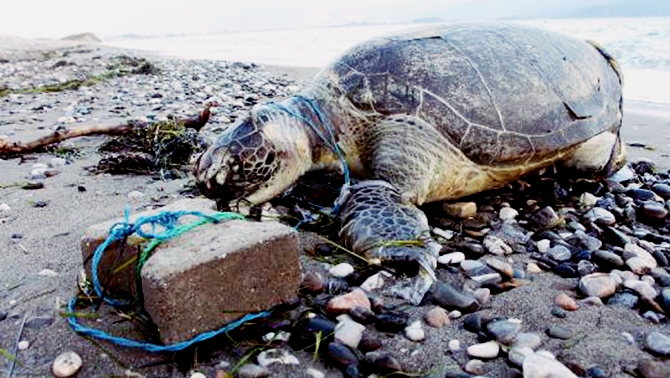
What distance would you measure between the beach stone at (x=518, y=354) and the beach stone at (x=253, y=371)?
0.70 metres

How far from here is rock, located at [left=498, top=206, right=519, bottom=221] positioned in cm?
286

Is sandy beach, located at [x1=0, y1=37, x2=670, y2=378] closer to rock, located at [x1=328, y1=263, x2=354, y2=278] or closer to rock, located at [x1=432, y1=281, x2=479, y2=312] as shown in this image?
rock, located at [x1=432, y1=281, x2=479, y2=312]

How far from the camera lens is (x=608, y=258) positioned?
7.55 feet

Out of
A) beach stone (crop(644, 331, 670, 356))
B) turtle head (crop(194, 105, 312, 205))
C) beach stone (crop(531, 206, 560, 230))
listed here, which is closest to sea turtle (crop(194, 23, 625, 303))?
turtle head (crop(194, 105, 312, 205))

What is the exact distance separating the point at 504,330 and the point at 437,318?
216 millimetres

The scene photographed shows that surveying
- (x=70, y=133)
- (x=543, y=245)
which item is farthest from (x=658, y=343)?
(x=70, y=133)

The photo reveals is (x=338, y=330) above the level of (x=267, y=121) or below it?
below

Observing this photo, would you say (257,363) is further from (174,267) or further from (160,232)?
(160,232)

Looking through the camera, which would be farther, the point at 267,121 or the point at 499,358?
the point at 267,121

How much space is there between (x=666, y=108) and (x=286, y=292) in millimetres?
5891

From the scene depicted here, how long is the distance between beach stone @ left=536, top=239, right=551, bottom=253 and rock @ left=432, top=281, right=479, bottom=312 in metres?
0.66

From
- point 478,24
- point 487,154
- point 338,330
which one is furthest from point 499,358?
point 478,24

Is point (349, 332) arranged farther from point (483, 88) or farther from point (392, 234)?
point (483, 88)

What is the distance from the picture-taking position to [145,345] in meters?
1.59
